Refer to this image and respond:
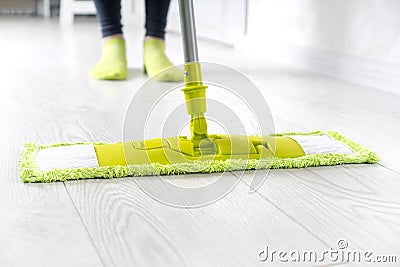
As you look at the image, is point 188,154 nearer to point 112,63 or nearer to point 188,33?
point 188,33

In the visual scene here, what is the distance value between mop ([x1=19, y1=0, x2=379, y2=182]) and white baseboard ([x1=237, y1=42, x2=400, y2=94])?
2.43 feet

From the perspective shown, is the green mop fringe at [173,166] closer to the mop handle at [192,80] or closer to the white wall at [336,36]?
the mop handle at [192,80]

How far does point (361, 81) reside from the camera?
1.72 meters

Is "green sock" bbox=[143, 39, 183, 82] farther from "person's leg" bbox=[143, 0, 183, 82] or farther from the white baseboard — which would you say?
the white baseboard

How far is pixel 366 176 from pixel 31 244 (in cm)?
49

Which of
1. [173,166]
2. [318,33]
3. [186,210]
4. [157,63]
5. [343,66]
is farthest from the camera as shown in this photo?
[318,33]

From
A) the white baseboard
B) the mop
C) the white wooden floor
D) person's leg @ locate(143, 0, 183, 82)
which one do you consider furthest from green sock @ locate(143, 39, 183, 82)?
the mop

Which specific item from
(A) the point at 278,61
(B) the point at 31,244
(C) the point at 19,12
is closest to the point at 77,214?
(B) the point at 31,244

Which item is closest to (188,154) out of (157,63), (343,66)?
(157,63)

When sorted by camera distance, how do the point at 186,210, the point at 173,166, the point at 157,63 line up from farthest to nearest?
the point at 157,63
the point at 173,166
the point at 186,210

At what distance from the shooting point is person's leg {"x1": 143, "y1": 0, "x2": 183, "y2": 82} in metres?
1.67

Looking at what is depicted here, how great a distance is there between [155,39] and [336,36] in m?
0.55

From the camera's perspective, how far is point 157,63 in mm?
1670

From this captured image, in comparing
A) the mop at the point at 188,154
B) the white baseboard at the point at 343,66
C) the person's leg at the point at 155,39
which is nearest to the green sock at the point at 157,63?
the person's leg at the point at 155,39
